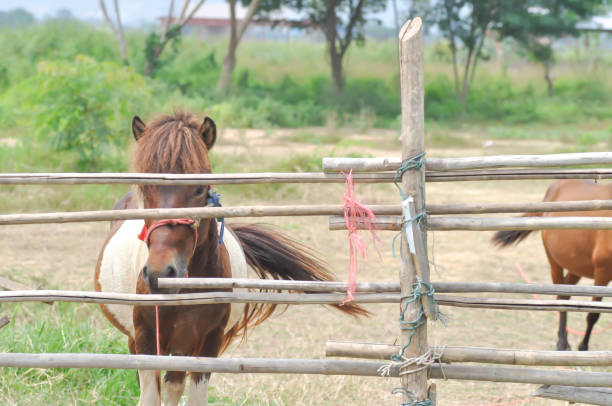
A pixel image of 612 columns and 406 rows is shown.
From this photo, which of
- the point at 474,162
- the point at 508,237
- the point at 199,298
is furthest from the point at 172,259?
the point at 508,237

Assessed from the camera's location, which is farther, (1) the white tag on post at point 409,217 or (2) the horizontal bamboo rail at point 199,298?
(2) the horizontal bamboo rail at point 199,298

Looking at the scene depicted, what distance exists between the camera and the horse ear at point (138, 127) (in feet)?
10.2

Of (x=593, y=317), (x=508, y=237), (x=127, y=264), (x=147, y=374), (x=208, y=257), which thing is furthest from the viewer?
(x=508, y=237)

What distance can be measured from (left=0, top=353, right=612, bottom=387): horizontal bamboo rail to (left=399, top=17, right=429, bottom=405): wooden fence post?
0.09m

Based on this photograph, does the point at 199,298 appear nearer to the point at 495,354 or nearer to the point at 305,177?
the point at 305,177

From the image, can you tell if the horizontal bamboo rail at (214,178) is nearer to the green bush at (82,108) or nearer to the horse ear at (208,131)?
the horse ear at (208,131)

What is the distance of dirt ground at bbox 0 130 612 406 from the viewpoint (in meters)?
4.02

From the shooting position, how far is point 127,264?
11.0 feet

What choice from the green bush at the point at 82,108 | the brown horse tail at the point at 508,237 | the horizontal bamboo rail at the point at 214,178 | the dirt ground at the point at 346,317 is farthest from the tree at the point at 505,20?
the horizontal bamboo rail at the point at 214,178

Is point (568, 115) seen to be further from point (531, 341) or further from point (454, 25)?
point (531, 341)

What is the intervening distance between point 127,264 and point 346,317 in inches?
107

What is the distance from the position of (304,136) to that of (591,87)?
12.4 metres

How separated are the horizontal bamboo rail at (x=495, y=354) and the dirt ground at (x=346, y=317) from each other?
41 centimetres

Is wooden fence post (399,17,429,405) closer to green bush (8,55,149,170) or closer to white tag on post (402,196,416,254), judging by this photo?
white tag on post (402,196,416,254)
